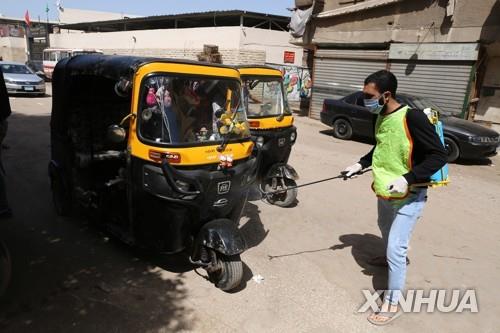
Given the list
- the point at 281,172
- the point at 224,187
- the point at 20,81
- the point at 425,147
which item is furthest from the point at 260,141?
the point at 20,81

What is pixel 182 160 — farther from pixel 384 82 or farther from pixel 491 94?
pixel 491 94

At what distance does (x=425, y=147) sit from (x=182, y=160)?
6.65 feet

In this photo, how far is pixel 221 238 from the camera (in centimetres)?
362

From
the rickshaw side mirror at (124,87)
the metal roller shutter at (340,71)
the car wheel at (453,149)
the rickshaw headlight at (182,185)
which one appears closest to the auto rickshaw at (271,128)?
the rickshaw headlight at (182,185)

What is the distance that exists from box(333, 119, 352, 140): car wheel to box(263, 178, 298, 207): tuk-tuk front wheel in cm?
658

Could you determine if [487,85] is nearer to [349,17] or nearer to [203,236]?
[349,17]

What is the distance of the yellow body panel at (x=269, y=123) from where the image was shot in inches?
229

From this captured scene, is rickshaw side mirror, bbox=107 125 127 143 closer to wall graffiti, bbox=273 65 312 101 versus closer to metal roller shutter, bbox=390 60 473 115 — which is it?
metal roller shutter, bbox=390 60 473 115

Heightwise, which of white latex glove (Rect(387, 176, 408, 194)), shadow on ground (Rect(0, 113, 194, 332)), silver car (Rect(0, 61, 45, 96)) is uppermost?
white latex glove (Rect(387, 176, 408, 194))

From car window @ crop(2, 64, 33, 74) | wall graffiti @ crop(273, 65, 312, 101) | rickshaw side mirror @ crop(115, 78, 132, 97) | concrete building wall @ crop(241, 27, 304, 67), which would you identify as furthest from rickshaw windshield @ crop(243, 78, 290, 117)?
concrete building wall @ crop(241, 27, 304, 67)

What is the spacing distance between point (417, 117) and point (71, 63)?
3.97m

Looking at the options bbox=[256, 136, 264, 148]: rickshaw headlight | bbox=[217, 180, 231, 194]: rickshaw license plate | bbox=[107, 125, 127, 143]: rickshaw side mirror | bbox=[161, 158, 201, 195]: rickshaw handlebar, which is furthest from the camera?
bbox=[256, 136, 264, 148]: rickshaw headlight

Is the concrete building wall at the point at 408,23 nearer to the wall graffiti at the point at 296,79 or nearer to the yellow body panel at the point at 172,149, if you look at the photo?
the wall graffiti at the point at 296,79

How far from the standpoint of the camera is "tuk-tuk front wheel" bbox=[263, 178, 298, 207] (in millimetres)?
6020
